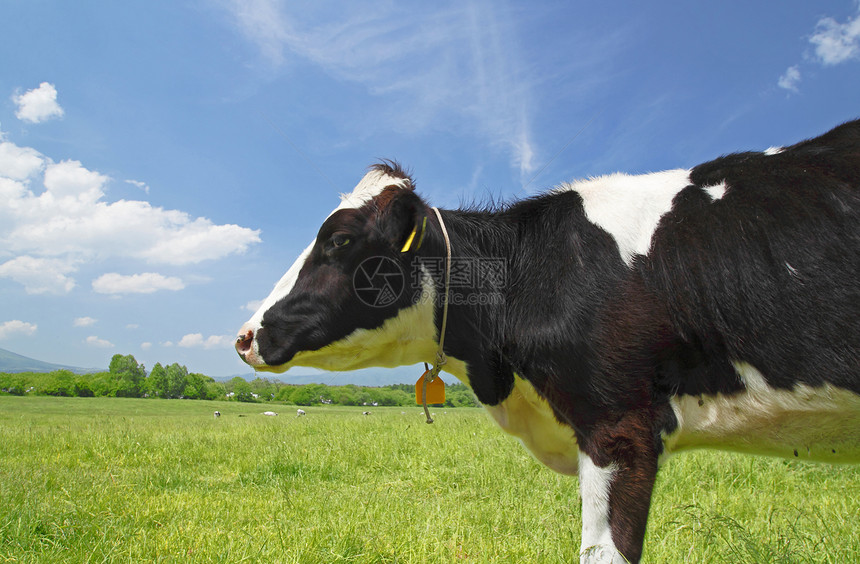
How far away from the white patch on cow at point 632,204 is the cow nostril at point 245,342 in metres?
2.30

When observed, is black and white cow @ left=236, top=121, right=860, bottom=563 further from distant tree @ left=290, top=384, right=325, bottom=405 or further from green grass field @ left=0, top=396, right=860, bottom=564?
distant tree @ left=290, top=384, right=325, bottom=405

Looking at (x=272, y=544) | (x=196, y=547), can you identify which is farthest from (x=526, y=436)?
(x=196, y=547)

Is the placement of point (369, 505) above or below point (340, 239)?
below

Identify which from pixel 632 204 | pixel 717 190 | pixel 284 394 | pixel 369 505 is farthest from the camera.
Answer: pixel 284 394

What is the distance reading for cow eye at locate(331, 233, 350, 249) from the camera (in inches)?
132

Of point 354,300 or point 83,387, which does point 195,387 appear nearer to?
point 83,387

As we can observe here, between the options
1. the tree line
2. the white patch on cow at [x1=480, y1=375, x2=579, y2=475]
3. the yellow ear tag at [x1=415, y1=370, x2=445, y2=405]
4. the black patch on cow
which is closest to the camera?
the black patch on cow

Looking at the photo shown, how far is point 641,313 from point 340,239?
190 centimetres

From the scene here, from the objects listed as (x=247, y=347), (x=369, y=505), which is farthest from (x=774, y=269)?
(x=369, y=505)

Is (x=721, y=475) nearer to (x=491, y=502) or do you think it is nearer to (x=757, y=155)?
(x=491, y=502)

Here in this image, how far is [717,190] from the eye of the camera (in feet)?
9.03

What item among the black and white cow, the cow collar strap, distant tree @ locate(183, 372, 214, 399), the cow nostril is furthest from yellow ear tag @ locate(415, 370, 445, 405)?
distant tree @ locate(183, 372, 214, 399)

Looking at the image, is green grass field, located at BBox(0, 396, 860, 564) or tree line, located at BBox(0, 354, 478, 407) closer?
green grass field, located at BBox(0, 396, 860, 564)

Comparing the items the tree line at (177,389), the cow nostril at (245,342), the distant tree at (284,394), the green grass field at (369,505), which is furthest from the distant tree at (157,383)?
the cow nostril at (245,342)
